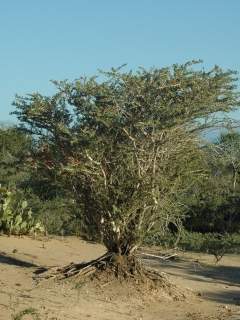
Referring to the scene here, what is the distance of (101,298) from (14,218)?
24.2ft

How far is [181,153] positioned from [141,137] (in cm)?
81

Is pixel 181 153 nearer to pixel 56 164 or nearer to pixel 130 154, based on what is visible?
pixel 130 154

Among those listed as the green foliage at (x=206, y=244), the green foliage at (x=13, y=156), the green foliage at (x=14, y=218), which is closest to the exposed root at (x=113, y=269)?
the green foliage at (x=13, y=156)

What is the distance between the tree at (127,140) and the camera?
9.52m

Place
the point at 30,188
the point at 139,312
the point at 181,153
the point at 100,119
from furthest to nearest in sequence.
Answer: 1. the point at 30,188
2. the point at 181,153
3. the point at 100,119
4. the point at 139,312

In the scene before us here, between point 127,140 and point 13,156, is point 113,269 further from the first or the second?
point 13,156

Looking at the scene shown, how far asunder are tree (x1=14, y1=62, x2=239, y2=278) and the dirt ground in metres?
1.12

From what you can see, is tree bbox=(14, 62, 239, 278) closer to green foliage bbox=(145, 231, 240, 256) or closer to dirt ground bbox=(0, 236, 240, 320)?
dirt ground bbox=(0, 236, 240, 320)

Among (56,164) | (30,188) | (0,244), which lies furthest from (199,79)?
(30,188)

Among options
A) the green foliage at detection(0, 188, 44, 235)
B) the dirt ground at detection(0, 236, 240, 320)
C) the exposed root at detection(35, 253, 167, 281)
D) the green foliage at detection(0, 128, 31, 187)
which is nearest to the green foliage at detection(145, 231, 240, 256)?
the dirt ground at detection(0, 236, 240, 320)

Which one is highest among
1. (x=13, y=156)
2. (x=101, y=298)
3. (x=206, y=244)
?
(x=13, y=156)

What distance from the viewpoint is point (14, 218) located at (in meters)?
16.2

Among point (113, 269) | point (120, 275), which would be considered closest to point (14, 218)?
point (113, 269)

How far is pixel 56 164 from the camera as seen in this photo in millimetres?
10172
